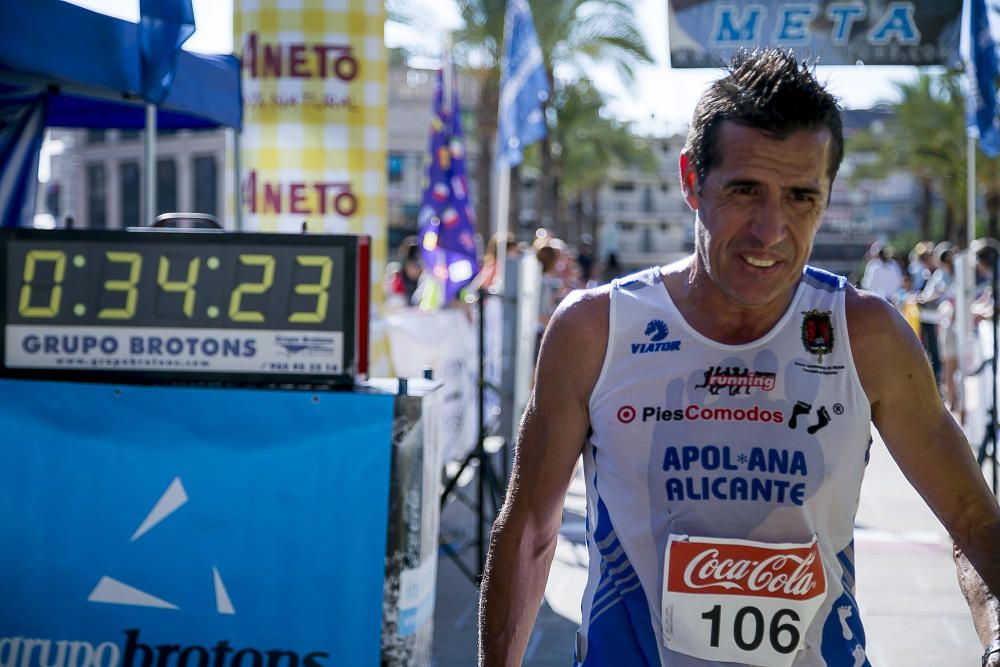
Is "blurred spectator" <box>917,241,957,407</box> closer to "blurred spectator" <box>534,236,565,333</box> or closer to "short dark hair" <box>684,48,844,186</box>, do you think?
"blurred spectator" <box>534,236,565,333</box>

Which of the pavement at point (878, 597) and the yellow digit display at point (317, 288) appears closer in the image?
the yellow digit display at point (317, 288)

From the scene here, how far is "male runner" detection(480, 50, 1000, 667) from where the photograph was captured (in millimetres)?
2049

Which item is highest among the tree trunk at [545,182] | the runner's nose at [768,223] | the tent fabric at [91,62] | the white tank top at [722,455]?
the tree trunk at [545,182]

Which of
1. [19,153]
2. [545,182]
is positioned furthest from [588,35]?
[19,153]

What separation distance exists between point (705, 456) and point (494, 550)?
418mm

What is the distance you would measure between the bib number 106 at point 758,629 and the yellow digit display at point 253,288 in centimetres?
217

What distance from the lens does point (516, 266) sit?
25.5ft

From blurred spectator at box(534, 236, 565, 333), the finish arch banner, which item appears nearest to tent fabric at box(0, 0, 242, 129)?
the finish arch banner

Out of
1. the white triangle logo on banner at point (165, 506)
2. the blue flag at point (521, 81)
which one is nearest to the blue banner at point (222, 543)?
the white triangle logo on banner at point (165, 506)

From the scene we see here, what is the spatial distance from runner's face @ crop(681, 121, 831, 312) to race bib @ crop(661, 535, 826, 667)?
1.38 feet

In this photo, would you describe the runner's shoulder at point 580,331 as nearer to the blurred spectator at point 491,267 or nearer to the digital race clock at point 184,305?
the digital race clock at point 184,305

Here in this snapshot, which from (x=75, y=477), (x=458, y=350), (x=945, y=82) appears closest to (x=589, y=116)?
(x=945, y=82)

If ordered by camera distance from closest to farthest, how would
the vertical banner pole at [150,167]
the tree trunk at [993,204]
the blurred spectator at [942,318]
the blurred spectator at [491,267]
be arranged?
the vertical banner pole at [150,167] < the blurred spectator at [491,267] < the blurred spectator at [942,318] < the tree trunk at [993,204]

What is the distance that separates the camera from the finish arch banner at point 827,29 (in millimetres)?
7441
